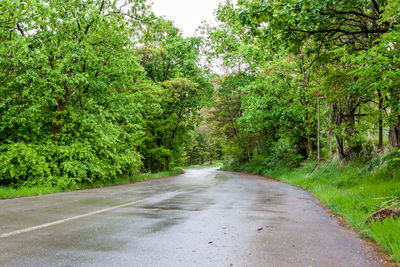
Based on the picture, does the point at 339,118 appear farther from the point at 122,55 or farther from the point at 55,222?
the point at 55,222

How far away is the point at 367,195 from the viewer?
679 cm

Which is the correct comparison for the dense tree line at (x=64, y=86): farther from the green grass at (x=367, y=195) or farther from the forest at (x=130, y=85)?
the green grass at (x=367, y=195)

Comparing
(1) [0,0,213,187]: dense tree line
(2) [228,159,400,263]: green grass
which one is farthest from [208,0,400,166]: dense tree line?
(1) [0,0,213,187]: dense tree line

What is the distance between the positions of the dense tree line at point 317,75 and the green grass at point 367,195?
60.9 inches

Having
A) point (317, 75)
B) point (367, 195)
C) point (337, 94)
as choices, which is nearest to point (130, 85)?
point (317, 75)

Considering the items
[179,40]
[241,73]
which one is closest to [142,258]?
[179,40]

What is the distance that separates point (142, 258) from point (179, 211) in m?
3.03

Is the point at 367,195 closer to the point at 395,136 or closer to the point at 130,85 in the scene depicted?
the point at 395,136

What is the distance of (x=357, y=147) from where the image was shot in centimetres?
1342

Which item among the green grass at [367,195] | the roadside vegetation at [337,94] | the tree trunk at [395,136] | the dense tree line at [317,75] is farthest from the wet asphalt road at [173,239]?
the tree trunk at [395,136]

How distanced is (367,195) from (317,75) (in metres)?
9.77

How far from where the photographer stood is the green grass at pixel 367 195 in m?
4.03

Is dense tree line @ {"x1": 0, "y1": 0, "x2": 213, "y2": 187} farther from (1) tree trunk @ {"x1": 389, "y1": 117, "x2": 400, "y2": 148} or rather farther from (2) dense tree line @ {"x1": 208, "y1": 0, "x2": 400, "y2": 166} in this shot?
(1) tree trunk @ {"x1": 389, "y1": 117, "x2": 400, "y2": 148}

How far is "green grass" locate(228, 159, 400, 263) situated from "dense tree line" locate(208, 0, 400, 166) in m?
1.55
